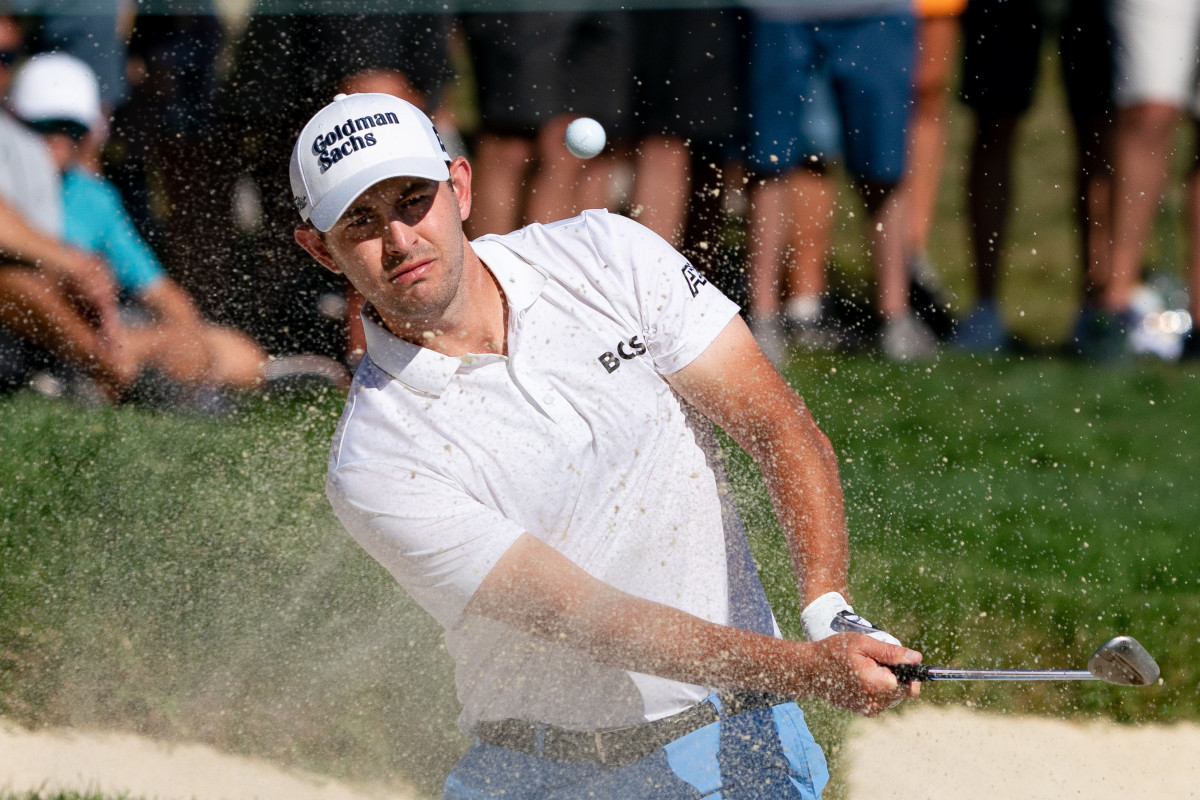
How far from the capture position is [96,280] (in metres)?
5.60

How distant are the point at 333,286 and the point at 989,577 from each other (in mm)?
2867

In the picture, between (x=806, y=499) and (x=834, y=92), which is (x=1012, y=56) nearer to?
(x=834, y=92)

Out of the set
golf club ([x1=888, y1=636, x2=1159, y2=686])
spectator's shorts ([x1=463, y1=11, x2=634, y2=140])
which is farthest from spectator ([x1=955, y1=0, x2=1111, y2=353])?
golf club ([x1=888, y1=636, x2=1159, y2=686])

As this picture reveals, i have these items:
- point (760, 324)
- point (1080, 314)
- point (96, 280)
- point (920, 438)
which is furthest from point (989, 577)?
point (96, 280)

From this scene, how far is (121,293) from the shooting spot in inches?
223

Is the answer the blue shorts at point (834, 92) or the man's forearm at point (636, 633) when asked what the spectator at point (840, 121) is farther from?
the man's forearm at point (636, 633)

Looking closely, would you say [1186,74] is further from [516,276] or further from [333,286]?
[516,276]

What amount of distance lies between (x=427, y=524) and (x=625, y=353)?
0.53m

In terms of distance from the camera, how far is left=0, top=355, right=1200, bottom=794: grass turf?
3.96 m

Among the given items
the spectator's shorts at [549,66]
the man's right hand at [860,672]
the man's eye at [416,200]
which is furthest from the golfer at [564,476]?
the spectator's shorts at [549,66]

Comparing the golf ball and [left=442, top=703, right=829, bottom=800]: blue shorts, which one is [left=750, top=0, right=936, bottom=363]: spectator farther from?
[left=442, top=703, right=829, bottom=800]: blue shorts

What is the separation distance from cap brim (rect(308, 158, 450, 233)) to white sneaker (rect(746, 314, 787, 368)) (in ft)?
10.1

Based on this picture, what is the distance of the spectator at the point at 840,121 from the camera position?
5906mm

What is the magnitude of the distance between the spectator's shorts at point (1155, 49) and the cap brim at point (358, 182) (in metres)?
3.89
